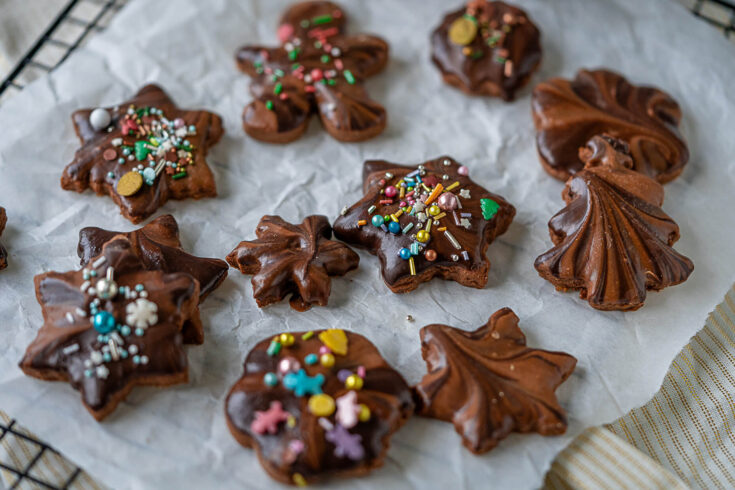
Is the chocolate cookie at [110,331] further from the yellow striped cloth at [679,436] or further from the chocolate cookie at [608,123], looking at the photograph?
the chocolate cookie at [608,123]

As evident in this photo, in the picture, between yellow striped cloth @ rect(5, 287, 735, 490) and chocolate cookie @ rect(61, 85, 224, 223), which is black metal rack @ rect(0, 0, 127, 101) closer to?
chocolate cookie @ rect(61, 85, 224, 223)

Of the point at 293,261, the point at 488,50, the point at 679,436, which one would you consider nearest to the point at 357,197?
the point at 293,261

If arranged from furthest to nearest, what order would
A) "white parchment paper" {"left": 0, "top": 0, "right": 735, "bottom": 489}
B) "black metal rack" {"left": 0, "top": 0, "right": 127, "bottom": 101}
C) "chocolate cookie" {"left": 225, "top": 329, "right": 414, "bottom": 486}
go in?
"black metal rack" {"left": 0, "top": 0, "right": 127, "bottom": 101}
"white parchment paper" {"left": 0, "top": 0, "right": 735, "bottom": 489}
"chocolate cookie" {"left": 225, "top": 329, "right": 414, "bottom": 486}

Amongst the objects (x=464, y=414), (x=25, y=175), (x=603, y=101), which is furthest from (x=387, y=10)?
(x=464, y=414)

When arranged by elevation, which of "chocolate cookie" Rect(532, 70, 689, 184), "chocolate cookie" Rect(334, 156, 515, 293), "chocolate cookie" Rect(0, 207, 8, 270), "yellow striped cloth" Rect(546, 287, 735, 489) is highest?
"chocolate cookie" Rect(532, 70, 689, 184)

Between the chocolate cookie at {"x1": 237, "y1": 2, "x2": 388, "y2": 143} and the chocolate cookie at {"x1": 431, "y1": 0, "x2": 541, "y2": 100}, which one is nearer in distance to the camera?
the chocolate cookie at {"x1": 237, "y1": 2, "x2": 388, "y2": 143}

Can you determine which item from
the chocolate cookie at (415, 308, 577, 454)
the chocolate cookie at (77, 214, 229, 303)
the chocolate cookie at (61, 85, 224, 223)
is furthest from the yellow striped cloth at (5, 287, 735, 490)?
the chocolate cookie at (61, 85, 224, 223)

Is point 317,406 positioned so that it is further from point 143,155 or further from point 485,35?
point 485,35

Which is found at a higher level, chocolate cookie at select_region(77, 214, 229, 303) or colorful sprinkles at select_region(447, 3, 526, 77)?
colorful sprinkles at select_region(447, 3, 526, 77)
